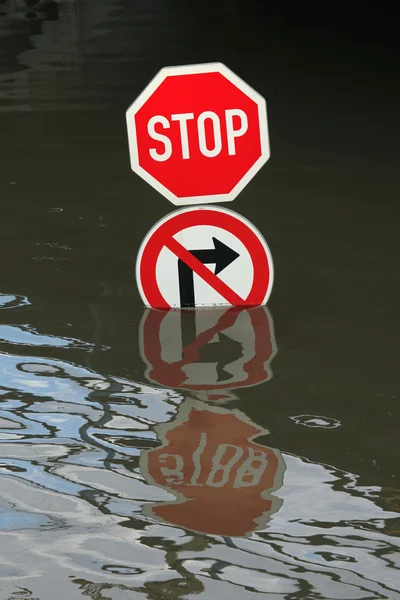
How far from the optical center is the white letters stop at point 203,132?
617cm

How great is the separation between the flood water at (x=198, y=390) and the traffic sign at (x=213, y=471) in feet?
0.03

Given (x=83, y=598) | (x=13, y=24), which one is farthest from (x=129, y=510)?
(x=13, y=24)

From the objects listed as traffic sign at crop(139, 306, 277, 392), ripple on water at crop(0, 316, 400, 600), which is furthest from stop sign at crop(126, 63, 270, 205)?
ripple on water at crop(0, 316, 400, 600)

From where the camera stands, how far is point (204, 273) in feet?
21.8

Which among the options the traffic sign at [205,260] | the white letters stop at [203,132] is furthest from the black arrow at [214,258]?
the white letters stop at [203,132]

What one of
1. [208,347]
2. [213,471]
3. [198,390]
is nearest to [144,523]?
[213,471]

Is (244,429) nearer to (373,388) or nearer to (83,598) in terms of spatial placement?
(373,388)

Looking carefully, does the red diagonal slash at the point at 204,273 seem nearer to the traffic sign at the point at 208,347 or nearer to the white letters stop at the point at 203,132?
the traffic sign at the point at 208,347

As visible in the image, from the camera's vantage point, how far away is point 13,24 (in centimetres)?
2095

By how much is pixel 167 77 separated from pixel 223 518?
2.38 m

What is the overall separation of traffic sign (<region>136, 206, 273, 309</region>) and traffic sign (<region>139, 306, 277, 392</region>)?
0.34ft

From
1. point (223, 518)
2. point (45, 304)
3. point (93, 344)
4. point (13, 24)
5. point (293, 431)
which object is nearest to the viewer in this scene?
point (223, 518)

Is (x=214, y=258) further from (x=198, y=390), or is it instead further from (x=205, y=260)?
(x=198, y=390)

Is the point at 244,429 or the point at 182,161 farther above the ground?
the point at 182,161
